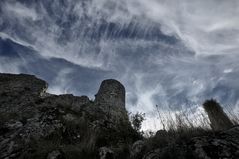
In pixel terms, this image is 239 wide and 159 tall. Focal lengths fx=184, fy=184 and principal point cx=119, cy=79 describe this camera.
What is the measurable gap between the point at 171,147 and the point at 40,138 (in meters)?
3.91

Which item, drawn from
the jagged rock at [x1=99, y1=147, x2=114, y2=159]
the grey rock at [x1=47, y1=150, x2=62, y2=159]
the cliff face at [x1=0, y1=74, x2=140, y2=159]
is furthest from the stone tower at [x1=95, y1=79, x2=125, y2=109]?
the grey rock at [x1=47, y1=150, x2=62, y2=159]

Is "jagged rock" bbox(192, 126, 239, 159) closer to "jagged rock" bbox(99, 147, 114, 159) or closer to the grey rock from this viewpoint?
"jagged rock" bbox(99, 147, 114, 159)

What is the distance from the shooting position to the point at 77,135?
6133mm

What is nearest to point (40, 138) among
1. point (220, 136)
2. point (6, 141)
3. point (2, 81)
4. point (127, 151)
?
point (6, 141)

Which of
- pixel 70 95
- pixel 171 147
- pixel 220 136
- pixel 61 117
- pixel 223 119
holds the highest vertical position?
pixel 70 95

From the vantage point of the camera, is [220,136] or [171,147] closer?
[171,147]

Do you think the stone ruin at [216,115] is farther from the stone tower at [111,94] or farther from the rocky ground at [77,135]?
the stone tower at [111,94]

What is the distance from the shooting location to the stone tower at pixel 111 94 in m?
12.8

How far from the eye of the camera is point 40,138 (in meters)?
5.35

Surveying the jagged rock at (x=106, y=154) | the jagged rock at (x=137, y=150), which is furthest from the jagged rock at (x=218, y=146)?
the jagged rock at (x=106, y=154)

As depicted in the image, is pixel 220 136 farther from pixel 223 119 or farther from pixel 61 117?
pixel 61 117

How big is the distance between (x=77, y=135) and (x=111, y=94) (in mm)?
7321

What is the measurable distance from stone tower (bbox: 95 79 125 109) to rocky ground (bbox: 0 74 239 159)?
0.26 feet

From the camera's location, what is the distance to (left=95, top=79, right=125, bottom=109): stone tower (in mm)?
12807
